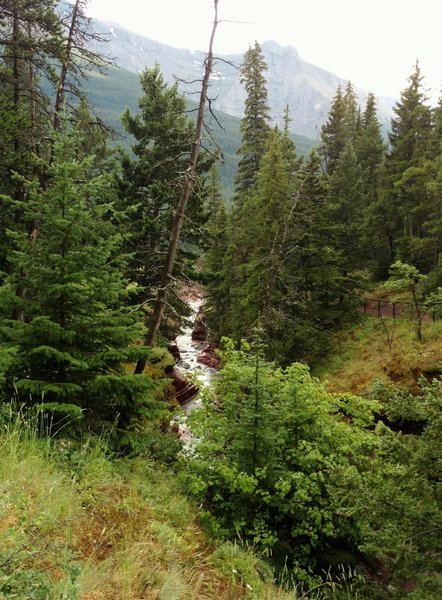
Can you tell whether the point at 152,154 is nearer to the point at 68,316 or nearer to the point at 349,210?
the point at 68,316

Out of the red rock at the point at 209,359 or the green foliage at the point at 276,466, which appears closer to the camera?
the green foliage at the point at 276,466

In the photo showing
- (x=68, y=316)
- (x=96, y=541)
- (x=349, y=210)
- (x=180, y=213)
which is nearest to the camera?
(x=96, y=541)

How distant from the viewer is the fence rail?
966 inches

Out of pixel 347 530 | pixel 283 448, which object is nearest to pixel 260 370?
pixel 283 448

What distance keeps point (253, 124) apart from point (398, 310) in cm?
2099

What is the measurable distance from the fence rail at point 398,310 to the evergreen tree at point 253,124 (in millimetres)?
14932

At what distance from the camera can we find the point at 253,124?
39438 mm

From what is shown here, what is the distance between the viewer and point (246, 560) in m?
5.77

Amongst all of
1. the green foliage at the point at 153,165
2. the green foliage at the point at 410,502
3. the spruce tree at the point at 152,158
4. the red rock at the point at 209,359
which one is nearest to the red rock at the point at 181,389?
the green foliage at the point at 153,165

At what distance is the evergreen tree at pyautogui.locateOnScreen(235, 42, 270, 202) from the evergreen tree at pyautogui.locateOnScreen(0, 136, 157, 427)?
1290 inches

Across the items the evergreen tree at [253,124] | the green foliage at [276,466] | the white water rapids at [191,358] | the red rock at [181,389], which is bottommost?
the white water rapids at [191,358]

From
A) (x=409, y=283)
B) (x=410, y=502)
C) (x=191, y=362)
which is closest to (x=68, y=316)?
(x=410, y=502)

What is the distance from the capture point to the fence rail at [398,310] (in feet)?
80.5

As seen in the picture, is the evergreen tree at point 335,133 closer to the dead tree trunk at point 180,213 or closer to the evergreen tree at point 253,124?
the evergreen tree at point 253,124
